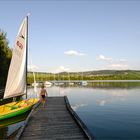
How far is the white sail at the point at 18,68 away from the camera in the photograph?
28.7 metres

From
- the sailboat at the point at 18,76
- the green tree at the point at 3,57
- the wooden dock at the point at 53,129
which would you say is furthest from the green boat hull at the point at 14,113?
the green tree at the point at 3,57

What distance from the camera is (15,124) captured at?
2697 cm

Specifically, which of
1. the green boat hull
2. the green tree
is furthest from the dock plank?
the green tree

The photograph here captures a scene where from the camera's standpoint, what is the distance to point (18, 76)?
29.9m

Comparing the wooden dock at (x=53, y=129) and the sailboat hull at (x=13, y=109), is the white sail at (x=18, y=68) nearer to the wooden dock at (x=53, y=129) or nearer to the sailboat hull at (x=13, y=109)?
the sailboat hull at (x=13, y=109)

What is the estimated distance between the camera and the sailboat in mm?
28223

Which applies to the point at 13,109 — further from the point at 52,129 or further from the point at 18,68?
the point at 52,129

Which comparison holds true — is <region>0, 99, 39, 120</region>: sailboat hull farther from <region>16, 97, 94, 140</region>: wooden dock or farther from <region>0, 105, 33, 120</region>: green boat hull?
<region>16, 97, 94, 140</region>: wooden dock

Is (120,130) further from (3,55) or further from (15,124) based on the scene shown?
(3,55)

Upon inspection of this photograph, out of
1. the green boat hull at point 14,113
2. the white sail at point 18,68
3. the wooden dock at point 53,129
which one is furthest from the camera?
the white sail at point 18,68

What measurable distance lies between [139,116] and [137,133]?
8.93 m

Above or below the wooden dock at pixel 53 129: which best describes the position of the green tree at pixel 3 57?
above

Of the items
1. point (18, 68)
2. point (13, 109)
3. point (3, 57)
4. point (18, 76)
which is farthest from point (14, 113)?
point (3, 57)

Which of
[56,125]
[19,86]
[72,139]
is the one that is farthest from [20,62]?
[72,139]
